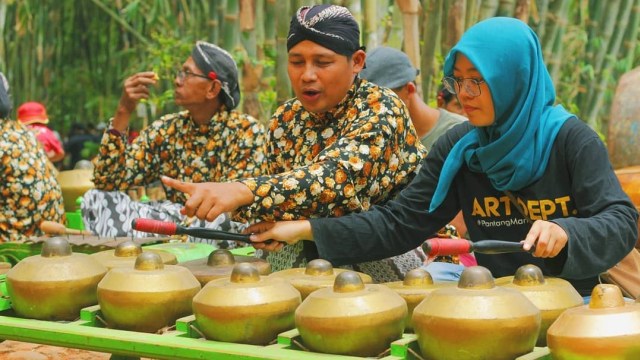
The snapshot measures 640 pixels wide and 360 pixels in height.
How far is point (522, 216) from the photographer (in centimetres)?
264

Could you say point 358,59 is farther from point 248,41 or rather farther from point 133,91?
point 248,41

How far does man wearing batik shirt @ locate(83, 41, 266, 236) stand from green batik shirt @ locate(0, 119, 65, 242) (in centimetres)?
51

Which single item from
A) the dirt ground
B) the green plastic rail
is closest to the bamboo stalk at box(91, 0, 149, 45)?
the dirt ground

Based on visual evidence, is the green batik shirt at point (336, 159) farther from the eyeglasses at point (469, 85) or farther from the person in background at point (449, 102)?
the person in background at point (449, 102)

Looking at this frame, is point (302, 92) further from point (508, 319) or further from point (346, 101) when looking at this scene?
point (508, 319)

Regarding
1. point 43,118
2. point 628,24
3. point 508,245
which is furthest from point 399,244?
point 43,118

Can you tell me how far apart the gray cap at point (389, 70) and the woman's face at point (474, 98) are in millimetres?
2030

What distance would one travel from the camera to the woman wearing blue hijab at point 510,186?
2.40 m

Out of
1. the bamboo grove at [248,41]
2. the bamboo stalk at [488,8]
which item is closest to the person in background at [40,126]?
the bamboo grove at [248,41]

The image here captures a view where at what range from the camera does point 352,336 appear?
201 cm

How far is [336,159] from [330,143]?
26cm

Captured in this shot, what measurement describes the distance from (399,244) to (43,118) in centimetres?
568

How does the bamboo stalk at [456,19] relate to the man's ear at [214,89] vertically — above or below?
above

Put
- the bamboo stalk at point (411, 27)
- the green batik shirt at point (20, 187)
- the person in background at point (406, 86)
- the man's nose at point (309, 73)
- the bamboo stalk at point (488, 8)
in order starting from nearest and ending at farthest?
the man's nose at point (309, 73)
the person in background at point (406, 86)
the green batik shirt at point (20, 187)
the bamboo stalk at point (411, 27)
the bamboo stalk at point (488, 8)
